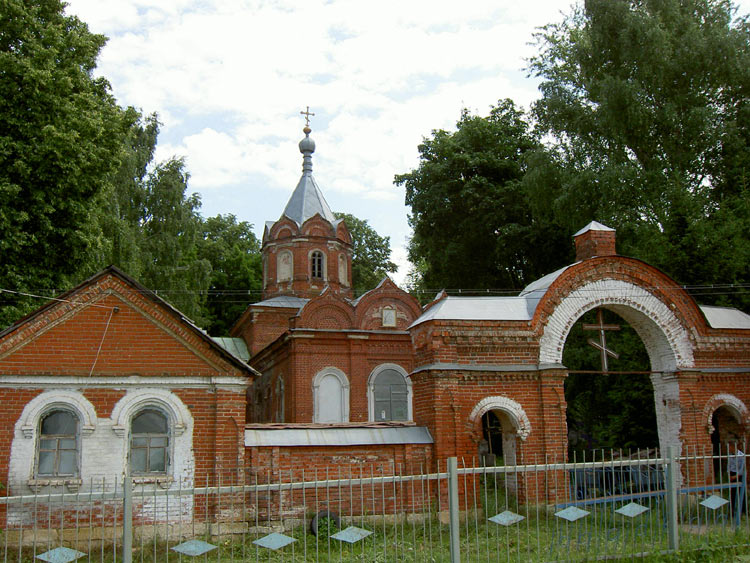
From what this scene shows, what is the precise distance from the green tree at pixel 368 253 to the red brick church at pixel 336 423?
29338mm

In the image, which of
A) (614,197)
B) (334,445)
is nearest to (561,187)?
(614,197)

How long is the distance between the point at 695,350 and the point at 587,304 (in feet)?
8.11

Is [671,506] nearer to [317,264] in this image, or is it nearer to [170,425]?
[170,425]

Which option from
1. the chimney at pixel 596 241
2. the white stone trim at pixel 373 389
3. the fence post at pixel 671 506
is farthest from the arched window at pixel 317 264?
the fence post at pixel 671 506

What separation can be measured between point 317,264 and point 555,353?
48.7ft

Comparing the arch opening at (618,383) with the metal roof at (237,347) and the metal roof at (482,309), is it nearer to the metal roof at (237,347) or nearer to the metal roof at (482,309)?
the metal roof at (482,309)

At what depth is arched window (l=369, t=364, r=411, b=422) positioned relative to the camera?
74.5ft

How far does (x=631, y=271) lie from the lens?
14.1 meters

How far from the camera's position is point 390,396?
22.9 metres

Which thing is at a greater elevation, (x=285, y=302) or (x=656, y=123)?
(x=656, y=123)

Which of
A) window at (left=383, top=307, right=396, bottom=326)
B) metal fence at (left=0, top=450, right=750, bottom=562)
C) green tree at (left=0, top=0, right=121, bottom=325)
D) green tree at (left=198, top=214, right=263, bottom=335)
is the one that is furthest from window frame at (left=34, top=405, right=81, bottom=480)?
green tree at (left=198, top=214, right=263, bottom=335)

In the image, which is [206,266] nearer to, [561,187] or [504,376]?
[561,187]

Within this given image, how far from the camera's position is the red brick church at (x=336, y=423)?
11961 millimetres

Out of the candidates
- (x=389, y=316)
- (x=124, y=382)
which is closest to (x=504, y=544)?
(x=124, y=382)
